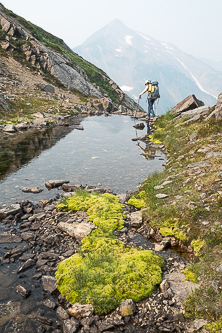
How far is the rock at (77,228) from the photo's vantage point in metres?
9.44

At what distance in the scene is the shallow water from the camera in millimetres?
14617

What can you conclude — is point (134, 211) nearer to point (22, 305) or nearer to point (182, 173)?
point (182, 173)

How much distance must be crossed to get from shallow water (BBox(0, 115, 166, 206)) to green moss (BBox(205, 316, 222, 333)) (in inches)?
342

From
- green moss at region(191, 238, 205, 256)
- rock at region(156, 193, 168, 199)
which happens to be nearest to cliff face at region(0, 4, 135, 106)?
rock at region(156, 193, 168, 199)

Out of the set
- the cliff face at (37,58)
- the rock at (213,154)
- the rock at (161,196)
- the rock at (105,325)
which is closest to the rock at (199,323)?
the rock at (105,325)

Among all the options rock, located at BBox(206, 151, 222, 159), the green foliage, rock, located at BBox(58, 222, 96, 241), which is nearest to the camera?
the green foliage

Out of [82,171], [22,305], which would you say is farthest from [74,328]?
[82,171]

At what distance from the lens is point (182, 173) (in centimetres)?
1366

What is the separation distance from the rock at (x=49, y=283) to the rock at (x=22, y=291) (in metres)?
0.47

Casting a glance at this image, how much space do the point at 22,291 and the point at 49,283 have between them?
0.75 meters

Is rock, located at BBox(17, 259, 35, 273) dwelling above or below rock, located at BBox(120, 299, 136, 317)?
below

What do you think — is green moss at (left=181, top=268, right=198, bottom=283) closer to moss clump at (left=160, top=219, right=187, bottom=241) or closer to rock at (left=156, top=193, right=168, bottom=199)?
moss clump at (left=160, top=219, right=187, bottom=241)

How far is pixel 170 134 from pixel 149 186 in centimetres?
1319

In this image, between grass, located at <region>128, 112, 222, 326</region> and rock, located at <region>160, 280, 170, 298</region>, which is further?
rock, located at <region>160, 280, 170, 298</region>
